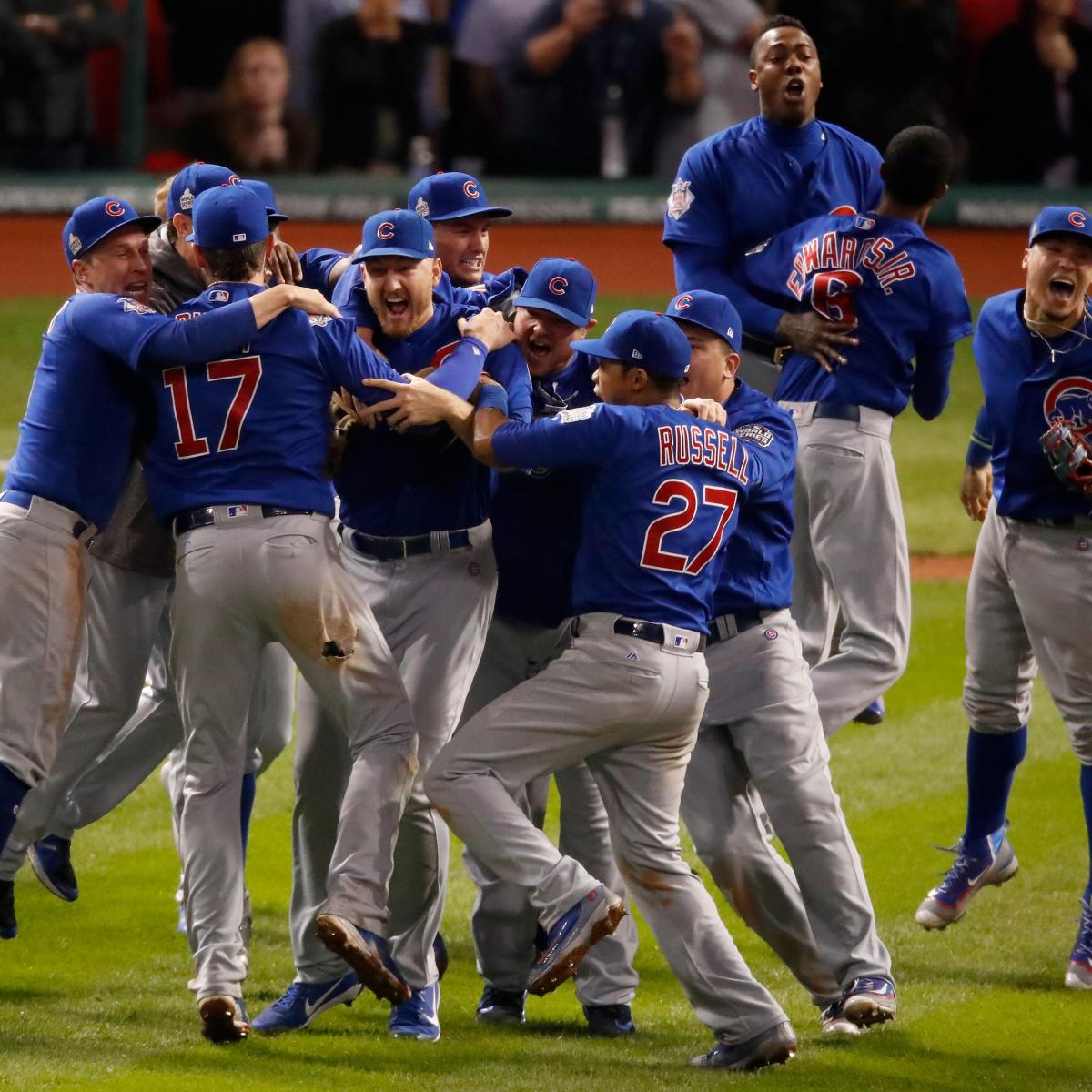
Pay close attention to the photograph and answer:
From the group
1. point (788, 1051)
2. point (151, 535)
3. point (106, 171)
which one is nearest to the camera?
point (788, 1051)

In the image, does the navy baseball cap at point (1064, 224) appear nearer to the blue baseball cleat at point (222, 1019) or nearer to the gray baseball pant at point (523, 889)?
the gray baseball pant at point (523, 889)

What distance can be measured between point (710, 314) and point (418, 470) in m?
0.84

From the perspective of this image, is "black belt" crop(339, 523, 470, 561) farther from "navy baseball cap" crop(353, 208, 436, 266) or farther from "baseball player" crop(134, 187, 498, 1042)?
"navy baseball cap" crop(353, 208, 436, 266)

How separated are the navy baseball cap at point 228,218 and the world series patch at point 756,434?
1310 mm

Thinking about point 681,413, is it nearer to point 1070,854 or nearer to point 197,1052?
point 197,1052

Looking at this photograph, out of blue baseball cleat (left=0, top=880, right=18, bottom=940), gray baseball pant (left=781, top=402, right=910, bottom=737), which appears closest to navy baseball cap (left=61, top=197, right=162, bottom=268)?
blue baseball cleat (left=0, top=880, right=18, bottom=940)

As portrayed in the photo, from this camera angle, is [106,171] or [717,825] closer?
[717,825]

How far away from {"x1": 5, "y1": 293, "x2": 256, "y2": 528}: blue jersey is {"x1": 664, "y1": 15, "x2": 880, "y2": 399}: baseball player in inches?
79.5

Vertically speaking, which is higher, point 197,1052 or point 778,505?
point 778,505

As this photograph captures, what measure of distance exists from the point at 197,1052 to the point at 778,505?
1.97 metres

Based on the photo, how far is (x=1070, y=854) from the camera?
21.8 feet

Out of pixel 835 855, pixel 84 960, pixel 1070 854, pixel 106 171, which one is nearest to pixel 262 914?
pixel 84 960

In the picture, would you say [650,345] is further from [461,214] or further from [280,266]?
[280,266]

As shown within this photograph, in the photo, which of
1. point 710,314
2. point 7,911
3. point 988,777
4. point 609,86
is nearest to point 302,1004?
point 7,911
